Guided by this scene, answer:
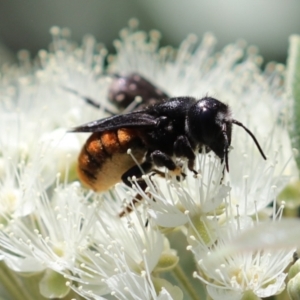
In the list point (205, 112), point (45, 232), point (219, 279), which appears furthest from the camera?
point (45, 232)

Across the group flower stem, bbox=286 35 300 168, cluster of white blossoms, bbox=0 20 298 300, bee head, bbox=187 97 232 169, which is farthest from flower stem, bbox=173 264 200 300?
flower stem, bbox=286 35 300 168

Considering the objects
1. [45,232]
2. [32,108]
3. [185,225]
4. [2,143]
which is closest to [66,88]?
[32,108]

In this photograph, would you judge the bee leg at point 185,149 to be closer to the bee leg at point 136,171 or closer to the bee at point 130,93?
the bee leg at point 136,171

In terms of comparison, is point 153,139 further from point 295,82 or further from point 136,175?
point 295,82

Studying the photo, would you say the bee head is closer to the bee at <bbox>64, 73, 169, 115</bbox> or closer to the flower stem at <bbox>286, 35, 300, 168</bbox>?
the flower stem at <bbox>286, 35, 300, 168</bbox>

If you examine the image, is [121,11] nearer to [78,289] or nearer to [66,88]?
[66,88]

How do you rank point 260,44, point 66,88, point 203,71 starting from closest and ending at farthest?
point 66,88
point 203,71
point 260,44

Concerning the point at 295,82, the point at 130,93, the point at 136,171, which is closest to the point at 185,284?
the point at 136,171

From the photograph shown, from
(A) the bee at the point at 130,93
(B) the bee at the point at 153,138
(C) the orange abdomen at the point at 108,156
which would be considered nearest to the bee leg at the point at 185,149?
(B) the bee at the point at 153,138
